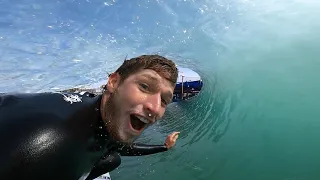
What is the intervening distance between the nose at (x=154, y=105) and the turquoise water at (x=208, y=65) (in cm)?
472

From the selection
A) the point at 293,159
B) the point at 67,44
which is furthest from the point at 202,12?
the point at 293,159

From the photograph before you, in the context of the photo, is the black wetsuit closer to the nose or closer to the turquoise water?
the nose

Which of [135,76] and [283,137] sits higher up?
[135,76]

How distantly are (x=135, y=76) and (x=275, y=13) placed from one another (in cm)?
815

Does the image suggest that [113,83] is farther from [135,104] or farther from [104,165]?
[104,165]

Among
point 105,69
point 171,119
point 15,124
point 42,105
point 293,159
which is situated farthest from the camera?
point 171,119

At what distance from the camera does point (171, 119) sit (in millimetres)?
8570

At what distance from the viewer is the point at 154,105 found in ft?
7.04

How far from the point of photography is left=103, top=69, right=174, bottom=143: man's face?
2.14 metres

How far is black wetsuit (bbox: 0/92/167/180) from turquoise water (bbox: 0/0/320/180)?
15.5 ft

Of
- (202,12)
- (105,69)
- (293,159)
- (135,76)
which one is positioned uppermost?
(202,12)

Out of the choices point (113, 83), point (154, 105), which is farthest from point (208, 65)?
point (154, 105)

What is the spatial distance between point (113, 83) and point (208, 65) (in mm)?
6738

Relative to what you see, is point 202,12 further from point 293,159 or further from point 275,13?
point 293,159
